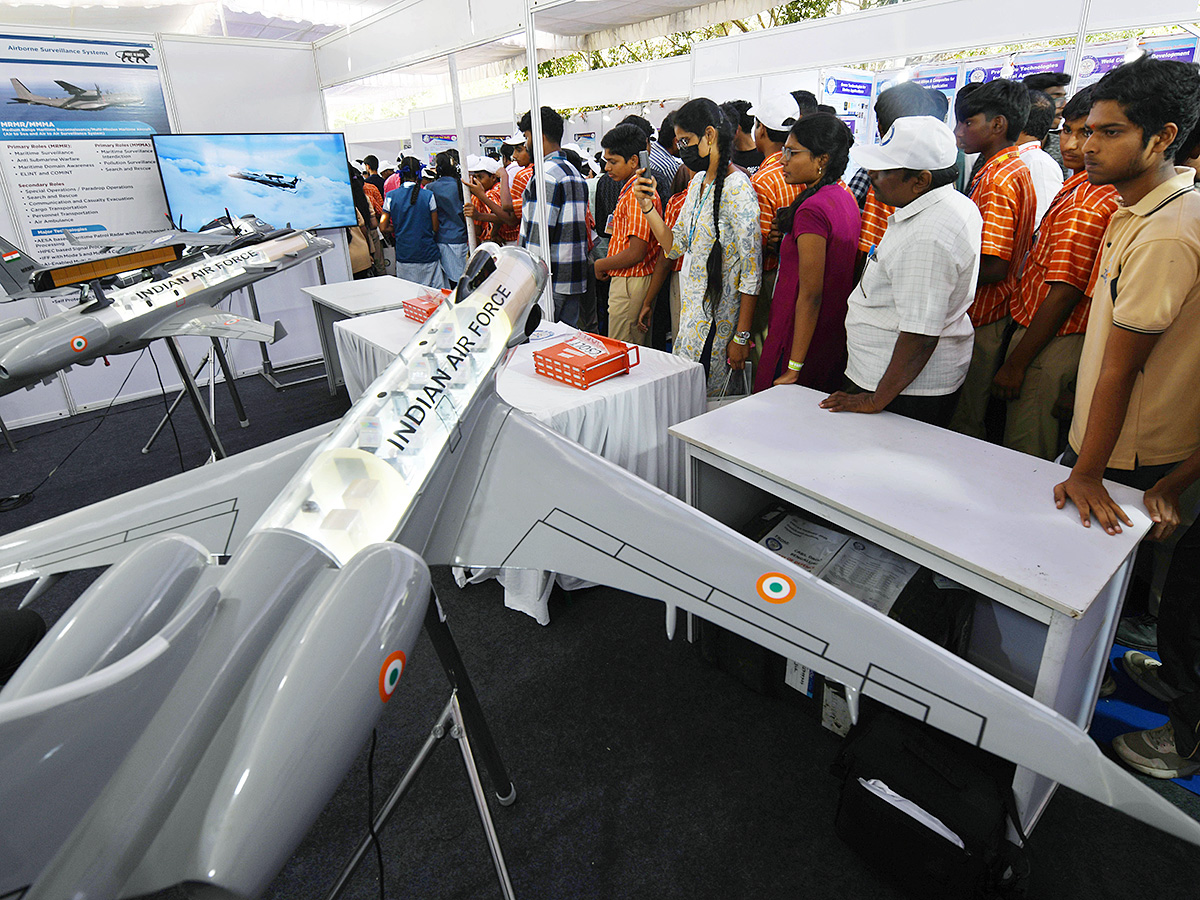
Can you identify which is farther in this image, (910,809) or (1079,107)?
(1079,107)

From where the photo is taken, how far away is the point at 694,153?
3.04 m

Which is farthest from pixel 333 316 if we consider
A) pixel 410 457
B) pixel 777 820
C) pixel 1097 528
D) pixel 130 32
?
pixel 1097 528

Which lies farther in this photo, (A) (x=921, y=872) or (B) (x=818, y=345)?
(B) (x=818, y=345)

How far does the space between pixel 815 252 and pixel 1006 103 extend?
1082 mm

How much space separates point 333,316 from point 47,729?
513 cm

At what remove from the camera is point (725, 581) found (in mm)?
1083

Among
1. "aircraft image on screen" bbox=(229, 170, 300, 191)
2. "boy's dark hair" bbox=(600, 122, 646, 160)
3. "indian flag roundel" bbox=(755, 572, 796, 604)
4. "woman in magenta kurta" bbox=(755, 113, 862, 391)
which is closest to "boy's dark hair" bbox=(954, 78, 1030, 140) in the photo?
"woman in magenta kurta" bbox=(755, 113, 862, 391)

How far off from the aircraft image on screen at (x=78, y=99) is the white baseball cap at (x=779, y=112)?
5058 mm

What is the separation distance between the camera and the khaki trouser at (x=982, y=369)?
8.59ft

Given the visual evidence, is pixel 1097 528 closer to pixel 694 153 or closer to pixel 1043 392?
pixel 1043 392

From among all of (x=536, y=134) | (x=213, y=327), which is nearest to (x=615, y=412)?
(x=536, y=134)

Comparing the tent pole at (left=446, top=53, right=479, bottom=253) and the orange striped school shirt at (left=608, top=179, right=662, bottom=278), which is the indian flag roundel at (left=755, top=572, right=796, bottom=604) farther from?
the tent pole at (left=446, top=53, right=479, bottom=253)

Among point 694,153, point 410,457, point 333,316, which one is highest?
point 694,153

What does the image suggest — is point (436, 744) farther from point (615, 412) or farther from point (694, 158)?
point (694, 158)
